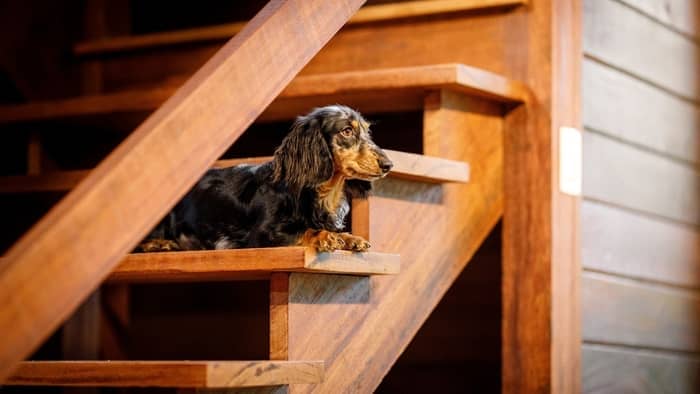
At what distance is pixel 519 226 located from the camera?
9.89ft

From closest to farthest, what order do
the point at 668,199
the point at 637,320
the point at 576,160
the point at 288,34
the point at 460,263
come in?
1. the point at 288,34
2. the point at 460,263
3. the point at 576,160
4. the point at 637,320
5. the point at 668,199

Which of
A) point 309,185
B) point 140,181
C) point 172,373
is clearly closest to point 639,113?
point 309,185

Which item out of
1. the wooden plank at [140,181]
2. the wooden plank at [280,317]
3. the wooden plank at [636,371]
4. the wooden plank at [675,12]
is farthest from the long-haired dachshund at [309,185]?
the wooden plank at [675,12]

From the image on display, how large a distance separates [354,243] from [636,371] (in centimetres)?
139

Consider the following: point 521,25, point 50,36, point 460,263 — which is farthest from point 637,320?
point 50,36

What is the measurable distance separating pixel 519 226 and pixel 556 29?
21.3 inches

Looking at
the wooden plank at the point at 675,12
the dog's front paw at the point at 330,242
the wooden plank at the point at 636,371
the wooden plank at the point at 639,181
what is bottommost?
the wooden plank at the point at 636,371

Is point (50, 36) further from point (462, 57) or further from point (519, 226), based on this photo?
point (519, 226)

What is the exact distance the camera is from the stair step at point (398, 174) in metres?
2.60

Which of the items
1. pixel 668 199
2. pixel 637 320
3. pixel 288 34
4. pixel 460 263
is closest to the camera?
pixel 288 34

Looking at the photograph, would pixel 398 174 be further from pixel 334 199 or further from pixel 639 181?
pixel 639 181

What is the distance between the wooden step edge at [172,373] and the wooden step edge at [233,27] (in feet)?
4.14

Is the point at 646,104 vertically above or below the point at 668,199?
above

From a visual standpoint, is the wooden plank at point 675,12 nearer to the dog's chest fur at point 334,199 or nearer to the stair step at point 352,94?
the stair step at point 352,94
